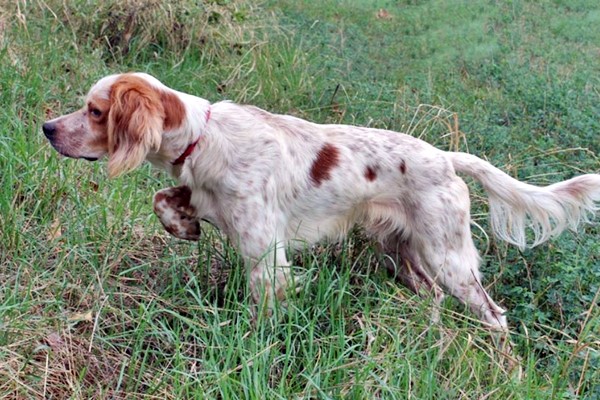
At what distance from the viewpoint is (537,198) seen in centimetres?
454

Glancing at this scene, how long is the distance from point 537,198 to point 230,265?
62.5 inches

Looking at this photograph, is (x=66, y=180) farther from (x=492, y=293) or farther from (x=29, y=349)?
(x=492, y=293)

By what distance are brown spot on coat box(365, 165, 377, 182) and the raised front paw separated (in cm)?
85

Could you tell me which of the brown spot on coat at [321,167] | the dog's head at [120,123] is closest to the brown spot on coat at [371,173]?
the brown spot on coat at [321,167]

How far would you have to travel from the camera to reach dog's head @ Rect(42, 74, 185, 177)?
384cm

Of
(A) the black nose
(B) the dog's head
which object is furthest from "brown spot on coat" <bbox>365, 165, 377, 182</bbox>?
(A) the black nose

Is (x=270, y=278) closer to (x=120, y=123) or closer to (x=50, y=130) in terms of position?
(x=120, y=123)

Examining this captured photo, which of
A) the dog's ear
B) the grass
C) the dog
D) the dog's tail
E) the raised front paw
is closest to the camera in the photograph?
the grass

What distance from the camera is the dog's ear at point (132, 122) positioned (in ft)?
12.6

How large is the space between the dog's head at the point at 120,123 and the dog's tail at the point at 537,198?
1502mm

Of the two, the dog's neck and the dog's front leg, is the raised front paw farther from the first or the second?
the dog's front leg

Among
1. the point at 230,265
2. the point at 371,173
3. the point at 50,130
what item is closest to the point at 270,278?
the point at 230,265

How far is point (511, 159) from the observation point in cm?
581

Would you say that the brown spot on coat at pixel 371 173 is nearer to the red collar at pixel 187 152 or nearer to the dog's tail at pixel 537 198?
the dog's tail at pixel 537 198
